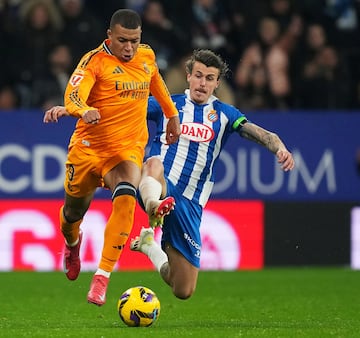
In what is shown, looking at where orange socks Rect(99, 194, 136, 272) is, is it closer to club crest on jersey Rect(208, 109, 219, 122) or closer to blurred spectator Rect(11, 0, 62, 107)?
club crest on jersey Rect(208, 109, 219, 122)

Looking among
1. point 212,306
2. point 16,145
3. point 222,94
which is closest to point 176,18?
point 222,94

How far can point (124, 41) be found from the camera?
9.87 m

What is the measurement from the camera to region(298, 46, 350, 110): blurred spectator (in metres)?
17.1

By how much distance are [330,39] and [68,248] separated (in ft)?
25.7

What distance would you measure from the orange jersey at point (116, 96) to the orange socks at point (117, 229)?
1.88ft

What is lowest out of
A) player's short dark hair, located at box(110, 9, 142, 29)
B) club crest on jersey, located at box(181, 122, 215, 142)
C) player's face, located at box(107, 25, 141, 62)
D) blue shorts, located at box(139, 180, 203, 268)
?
blue shorts, located at box(139, 180, 203, 268)

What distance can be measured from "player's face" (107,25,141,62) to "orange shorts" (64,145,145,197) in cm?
78

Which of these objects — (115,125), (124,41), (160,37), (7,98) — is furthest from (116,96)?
(160,37)

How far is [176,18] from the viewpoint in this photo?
57.9ft

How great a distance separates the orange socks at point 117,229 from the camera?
31.9ft

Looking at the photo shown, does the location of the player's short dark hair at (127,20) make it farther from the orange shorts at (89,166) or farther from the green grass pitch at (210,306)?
the green grass pitch at (210,306)

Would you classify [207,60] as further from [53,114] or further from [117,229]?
[53,114]

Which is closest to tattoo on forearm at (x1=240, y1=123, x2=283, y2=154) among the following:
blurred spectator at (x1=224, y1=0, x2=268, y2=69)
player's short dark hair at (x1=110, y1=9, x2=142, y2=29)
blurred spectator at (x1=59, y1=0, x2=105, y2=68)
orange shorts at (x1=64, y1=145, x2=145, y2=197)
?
orange shorts at (x1=64, y1=145, x2=145, y2=197)

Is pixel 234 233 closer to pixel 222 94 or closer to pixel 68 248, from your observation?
pixel 222 94
